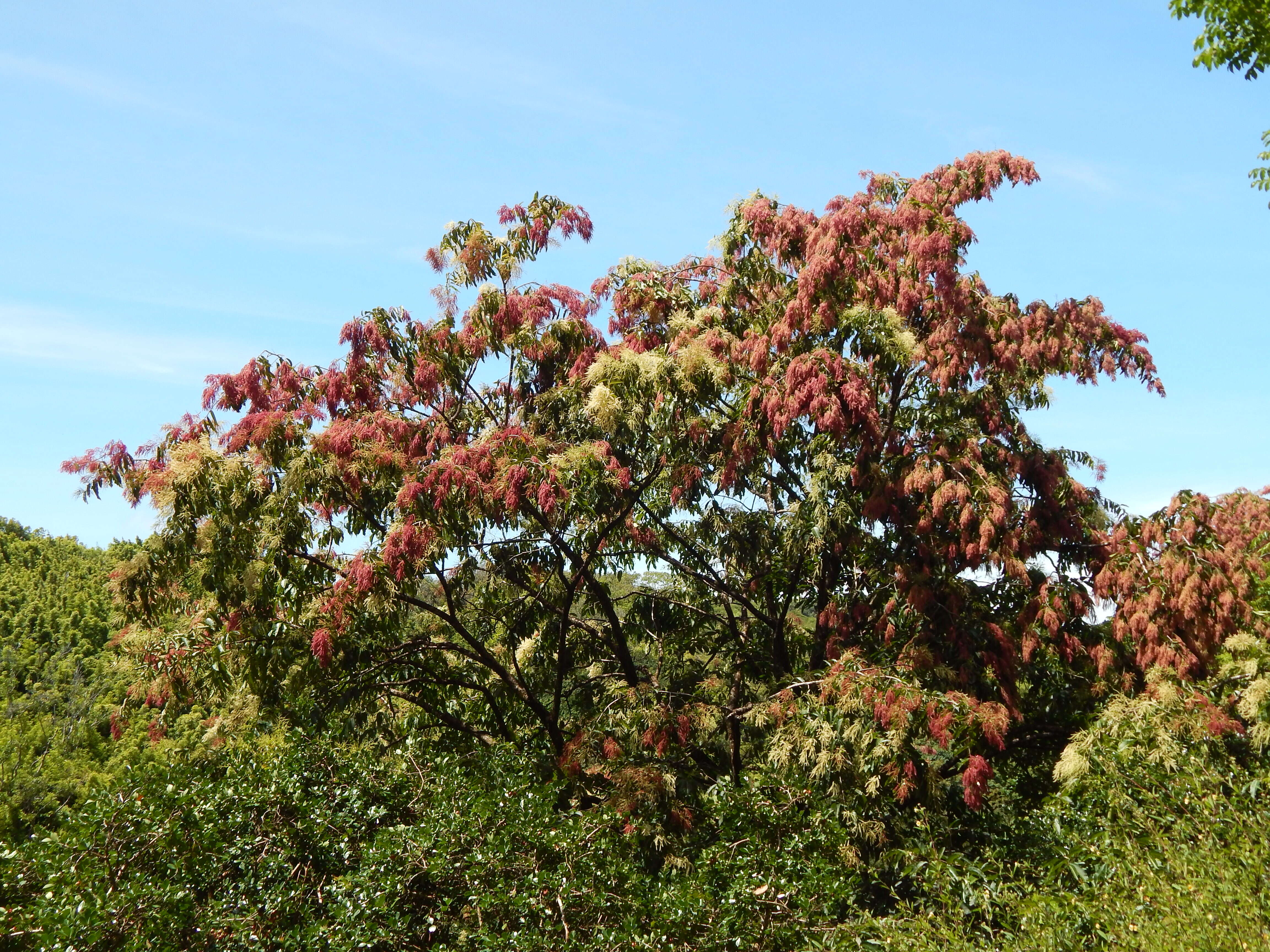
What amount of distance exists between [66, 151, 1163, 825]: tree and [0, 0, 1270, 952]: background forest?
39 millimetres

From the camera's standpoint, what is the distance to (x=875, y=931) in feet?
18.2

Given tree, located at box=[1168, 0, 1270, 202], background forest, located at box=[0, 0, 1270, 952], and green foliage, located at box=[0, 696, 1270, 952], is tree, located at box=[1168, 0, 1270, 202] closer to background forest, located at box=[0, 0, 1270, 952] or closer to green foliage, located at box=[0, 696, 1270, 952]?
background forest, located at box=[0, 0, 1270, 952]

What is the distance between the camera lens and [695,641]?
9625 millimetres

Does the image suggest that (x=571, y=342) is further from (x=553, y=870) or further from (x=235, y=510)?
(x=553, y=870)

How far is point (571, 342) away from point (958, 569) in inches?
147

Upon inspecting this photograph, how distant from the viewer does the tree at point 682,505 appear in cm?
713

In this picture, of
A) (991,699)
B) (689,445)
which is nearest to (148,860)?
(689,445)

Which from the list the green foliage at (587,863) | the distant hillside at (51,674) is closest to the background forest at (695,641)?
the green foliage at (587,863)

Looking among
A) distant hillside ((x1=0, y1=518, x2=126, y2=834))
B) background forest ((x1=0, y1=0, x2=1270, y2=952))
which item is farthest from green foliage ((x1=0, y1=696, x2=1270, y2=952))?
distant hillside ((x1=0, y1=518, x2=126, y2=834))

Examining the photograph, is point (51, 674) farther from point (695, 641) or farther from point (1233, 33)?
point (1233, 33)

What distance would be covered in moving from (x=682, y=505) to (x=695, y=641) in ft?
6.22

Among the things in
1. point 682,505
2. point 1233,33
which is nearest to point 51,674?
point 682,505

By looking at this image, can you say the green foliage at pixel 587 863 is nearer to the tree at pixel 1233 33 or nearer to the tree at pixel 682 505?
the tree at pixel 682 505

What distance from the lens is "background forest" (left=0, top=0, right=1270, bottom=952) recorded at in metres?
5.80
